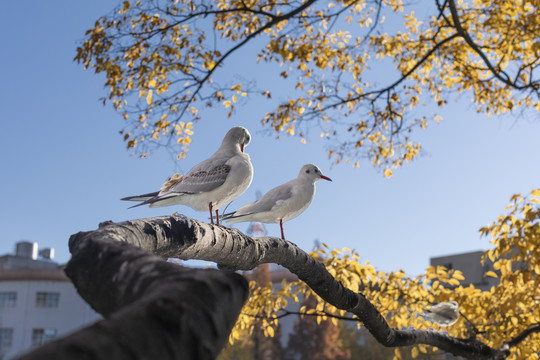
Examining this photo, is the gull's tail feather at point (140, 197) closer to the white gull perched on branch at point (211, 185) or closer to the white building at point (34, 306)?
the white gull perched on branch at point (211, 185)

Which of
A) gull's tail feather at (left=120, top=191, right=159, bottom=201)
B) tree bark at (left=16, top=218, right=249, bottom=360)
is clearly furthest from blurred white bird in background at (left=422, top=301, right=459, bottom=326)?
tree bark at (left=16, top=218, right=249, bottom=360)

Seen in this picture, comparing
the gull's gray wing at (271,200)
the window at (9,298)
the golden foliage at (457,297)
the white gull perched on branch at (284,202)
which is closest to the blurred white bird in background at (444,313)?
the golden foliage at (457,297)

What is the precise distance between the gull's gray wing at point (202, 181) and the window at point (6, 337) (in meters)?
40.6

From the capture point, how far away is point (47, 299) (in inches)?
1537

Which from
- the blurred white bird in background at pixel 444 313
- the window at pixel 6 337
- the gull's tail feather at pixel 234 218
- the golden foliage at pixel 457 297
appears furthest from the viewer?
the window at pixel 6 337

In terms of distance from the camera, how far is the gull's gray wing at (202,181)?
359 cm

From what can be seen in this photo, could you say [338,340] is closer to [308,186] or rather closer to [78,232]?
[308,186]

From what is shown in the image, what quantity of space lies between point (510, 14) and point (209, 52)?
5918 mm

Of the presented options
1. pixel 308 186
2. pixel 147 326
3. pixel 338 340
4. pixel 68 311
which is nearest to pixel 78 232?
pixel 147 326

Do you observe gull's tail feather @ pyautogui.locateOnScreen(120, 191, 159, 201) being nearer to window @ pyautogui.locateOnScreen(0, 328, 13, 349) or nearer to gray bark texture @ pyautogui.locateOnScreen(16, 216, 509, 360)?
gray bark texture @ pyautogui.locateOnScreen(16, 216, 509, 360)

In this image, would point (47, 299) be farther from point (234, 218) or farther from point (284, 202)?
point (284, 202)

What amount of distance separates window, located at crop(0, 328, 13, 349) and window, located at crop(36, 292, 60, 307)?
2.94 meters

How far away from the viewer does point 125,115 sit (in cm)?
793

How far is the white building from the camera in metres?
38.2
